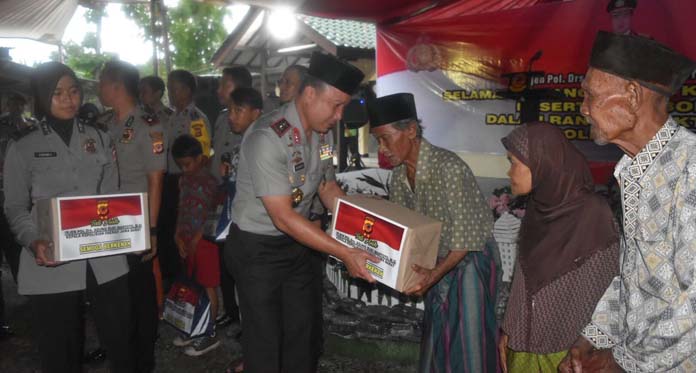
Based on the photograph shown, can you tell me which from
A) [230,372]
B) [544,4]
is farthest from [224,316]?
[544,4]

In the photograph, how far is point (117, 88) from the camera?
11.0 feet

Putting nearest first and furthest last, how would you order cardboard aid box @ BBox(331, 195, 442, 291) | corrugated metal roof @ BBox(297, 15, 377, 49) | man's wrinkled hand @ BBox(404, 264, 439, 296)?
cardboard aid box @ BBox(331, 195, 442, 291)
man's wrinkled hand @ BBox(404, 264, 439, 296)
corrugated metal roof @ BBox(297, 15, 377, 49)

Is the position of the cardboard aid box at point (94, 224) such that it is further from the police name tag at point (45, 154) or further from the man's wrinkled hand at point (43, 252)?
the police name tag at point (45, 154)

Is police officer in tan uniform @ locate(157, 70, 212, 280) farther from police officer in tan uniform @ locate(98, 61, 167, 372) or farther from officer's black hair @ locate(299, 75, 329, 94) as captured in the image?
officer's black hair @ locate(299, 75, 329, 94)

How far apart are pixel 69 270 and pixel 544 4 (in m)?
4.86

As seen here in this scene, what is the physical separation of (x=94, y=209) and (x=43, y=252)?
1.01 ft

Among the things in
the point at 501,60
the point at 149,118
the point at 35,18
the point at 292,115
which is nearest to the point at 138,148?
the point at 149,118

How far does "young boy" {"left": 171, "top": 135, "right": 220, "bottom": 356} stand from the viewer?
392 centimetres

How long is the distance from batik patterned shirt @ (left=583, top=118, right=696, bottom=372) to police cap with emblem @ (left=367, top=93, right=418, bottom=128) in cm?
121

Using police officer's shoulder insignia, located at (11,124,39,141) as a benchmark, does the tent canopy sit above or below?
above

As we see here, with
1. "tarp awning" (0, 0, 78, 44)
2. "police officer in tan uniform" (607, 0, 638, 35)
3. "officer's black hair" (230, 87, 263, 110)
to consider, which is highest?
"tarp awning" (0, 0, 78, 44)

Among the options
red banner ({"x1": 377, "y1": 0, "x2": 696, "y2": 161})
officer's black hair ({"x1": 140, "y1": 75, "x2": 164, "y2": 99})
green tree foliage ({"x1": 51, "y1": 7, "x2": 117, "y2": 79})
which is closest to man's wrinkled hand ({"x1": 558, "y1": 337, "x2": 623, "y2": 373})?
red banner ({"x1": 377, "y1": 0, "x2": 696, "y2": 161})

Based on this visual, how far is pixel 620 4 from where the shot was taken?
4355mm

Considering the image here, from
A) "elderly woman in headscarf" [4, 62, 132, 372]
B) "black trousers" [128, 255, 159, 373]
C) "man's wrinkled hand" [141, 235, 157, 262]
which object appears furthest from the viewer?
"man's wrinkled hand" [141, 235, 157, 262]
